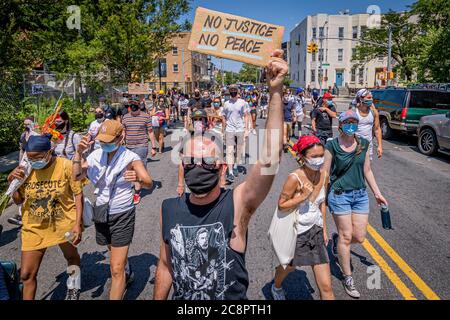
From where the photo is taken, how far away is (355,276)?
404 cm

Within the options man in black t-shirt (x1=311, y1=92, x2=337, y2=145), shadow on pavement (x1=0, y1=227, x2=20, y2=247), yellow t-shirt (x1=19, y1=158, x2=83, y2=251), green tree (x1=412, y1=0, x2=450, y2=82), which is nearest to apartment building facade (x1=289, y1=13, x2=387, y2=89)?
green tree (x1=412, y1=0, x2=450, y2=82)

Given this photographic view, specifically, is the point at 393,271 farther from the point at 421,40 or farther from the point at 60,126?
the point at 421,40

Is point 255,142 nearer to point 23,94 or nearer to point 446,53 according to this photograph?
point 23,94

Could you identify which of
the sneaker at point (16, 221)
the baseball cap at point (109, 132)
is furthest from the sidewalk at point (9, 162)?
the baseball cap at point (109, 132)

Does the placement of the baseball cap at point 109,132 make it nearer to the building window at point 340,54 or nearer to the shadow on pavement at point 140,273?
the shadow on pavement at point 140,273

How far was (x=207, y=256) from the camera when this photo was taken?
204 centimetres

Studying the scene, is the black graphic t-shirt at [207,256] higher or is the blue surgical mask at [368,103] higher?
the blue surgical mask at [368,103]

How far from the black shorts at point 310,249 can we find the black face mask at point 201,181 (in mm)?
1495

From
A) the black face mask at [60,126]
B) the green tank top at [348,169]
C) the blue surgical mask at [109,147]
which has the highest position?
the black face mask at [60,126]

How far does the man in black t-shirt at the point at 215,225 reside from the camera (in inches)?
78.0

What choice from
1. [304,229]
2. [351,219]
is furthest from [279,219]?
[351,219]

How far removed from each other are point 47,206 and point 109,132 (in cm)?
91

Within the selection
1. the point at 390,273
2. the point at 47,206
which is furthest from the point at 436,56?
the point at 47,206
